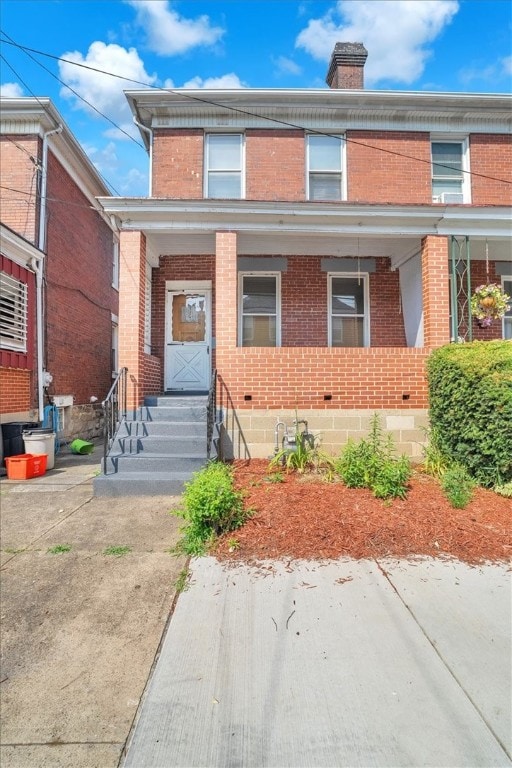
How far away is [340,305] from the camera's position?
867 cm

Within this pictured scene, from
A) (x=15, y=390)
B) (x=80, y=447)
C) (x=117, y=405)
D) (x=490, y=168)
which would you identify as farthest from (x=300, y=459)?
(x=490, y=168)

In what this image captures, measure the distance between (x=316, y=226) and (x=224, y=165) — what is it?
3.53 metres

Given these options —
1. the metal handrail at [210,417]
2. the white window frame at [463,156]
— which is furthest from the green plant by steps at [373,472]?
the white window frame at [463,156]

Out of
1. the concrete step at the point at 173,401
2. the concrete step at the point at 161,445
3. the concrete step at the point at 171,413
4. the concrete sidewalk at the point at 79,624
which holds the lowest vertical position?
the concrete sidewalk at the point at 79,624

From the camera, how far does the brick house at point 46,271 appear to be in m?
8.26

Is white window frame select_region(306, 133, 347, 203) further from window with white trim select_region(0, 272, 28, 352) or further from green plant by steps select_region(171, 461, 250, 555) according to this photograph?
green plant by steps select_region(171, 461, 250, 555)

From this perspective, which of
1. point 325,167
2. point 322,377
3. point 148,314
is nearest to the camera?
point 322,377

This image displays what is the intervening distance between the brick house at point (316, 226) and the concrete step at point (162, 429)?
65cm

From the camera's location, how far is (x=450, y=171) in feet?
29.9

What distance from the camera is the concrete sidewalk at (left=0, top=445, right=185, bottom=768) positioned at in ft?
5.98

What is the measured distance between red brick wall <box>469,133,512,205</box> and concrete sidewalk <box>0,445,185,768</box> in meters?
9.51

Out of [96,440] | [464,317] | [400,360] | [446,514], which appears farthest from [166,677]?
[96,440]

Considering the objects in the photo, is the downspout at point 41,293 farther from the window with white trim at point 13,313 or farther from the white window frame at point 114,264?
the white window frame at point 114,264

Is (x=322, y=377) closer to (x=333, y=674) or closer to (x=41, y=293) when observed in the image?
(x=333, y=674)
